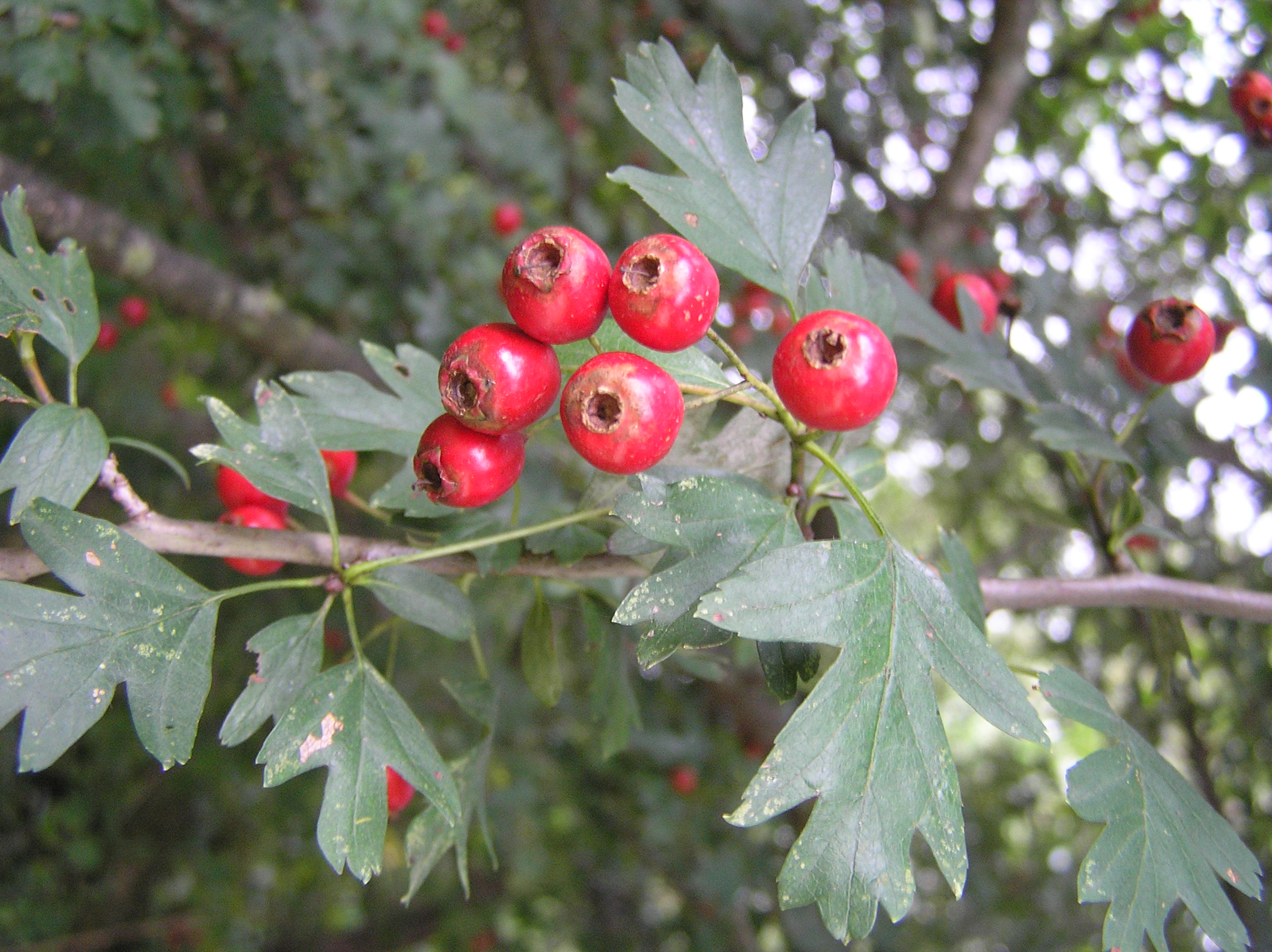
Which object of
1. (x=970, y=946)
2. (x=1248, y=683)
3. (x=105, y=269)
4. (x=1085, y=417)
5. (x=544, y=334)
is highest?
(x=544, y=334)

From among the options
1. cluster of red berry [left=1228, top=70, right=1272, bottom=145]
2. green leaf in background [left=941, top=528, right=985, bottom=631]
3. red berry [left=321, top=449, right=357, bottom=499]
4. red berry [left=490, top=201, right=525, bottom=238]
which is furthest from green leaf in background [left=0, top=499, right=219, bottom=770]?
red berry [left=490, top=201, right=525, bottom=238]

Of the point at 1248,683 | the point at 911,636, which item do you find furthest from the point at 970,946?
the point at 911,636

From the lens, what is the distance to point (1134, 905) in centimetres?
91

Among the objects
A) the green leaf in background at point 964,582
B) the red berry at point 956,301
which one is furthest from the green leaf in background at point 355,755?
the red berry at point 956,301

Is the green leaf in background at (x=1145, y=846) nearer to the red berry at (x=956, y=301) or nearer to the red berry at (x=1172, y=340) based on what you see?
the red berry at (x=1172, y=340)

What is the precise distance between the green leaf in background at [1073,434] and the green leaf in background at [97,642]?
108 centimetres

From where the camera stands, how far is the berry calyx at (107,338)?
2658 mm

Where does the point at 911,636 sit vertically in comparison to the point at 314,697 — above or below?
above

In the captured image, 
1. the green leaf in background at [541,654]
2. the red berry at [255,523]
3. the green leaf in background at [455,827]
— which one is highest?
the red berry at [255,523]

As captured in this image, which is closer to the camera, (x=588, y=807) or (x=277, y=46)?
(x=277, y=46)

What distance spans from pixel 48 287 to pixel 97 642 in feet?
1.48

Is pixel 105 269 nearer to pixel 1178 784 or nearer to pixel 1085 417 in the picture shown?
pixel 1085 417

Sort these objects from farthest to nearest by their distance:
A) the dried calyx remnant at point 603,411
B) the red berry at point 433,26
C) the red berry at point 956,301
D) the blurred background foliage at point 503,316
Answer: the red berry at point 433,26
the blurred background foliage at point 503,316
the red berry at point 956,301
the dried calyx remnant at point 603,411

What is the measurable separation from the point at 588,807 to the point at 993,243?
8.22 ft
